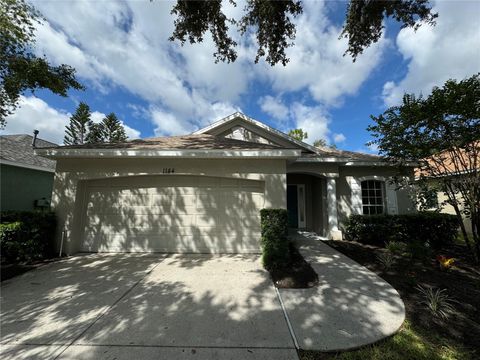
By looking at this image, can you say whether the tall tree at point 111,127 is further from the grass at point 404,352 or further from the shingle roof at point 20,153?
the grass at point 404,352

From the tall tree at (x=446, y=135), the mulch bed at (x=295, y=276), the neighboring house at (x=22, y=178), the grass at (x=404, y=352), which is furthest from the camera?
the neighboring house at (x=22, y=178)

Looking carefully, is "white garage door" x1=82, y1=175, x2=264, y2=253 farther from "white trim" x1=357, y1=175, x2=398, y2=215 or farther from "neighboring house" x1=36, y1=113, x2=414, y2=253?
"white trim" x1=357, y1=175, x2=398, y2=215

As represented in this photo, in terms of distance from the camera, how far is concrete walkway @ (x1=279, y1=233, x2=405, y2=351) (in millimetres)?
2747

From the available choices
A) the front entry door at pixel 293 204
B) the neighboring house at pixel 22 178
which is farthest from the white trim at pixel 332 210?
the neighboring house at pixel 22 178

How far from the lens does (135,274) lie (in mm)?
4945

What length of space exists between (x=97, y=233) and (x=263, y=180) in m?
5.42

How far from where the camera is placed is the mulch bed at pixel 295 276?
4.31 metres

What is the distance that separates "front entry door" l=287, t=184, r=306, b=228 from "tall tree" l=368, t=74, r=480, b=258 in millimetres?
5264

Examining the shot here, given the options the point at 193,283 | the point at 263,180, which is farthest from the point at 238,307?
the point at 263,180

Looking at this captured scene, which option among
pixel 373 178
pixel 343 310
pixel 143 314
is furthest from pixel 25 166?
pixel 373 178

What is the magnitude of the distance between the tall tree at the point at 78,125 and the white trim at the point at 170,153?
26.5 m

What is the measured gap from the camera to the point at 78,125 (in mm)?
27859

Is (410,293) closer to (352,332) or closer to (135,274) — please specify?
(352,332)

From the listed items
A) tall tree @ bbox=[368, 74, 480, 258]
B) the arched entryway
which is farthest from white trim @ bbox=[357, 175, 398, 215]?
tall tree @ bbox=[368, 74, 480, 258]
